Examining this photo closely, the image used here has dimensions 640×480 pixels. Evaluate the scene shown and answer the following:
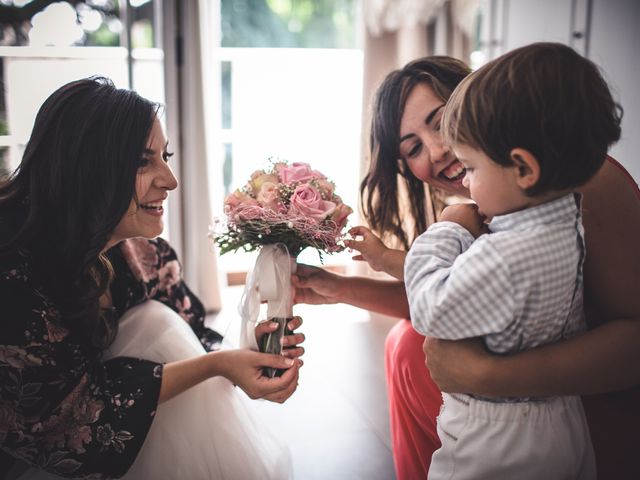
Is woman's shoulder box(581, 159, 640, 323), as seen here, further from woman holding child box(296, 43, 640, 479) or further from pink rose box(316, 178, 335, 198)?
pink rose box(316, 178, 335, 198)

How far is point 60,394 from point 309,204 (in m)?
0.74

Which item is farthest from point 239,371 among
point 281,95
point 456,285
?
point 281,95

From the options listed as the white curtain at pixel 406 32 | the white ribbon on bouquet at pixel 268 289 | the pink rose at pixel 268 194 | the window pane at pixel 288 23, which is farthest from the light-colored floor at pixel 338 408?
the window pane at pixel 288 23

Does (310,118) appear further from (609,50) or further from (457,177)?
(457,177)

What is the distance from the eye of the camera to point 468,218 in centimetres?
115

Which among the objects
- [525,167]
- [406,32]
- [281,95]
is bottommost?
[281,95]

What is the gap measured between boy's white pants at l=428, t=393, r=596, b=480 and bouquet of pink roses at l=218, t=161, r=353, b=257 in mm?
534

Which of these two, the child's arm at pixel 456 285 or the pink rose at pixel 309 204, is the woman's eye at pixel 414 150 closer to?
the pink rose at pixel 309 204

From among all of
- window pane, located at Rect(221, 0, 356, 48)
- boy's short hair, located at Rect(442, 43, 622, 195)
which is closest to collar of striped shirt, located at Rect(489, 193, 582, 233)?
boy's short hair, located at Rect(442, 43, 622, 195)

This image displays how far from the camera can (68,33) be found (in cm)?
275

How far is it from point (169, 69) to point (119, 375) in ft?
8.60

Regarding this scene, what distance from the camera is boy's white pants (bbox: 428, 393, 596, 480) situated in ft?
3.54

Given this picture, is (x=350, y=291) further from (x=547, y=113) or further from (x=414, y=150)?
(x=547, y=113)

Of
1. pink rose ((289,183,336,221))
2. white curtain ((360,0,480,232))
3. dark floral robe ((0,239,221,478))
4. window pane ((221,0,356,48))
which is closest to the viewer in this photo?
dark floral robe ((0,239,221,478))
